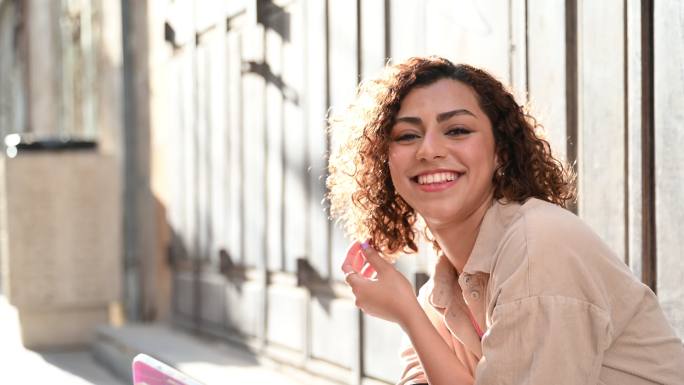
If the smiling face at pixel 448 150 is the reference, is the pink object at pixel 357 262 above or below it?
below

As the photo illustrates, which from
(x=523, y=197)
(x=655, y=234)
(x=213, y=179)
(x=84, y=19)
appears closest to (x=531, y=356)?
(x=523, y=197)

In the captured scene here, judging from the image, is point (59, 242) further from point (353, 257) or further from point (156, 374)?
point (156, 374)

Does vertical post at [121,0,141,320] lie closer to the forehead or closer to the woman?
the woman

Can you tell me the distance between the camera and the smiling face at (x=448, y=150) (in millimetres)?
2443

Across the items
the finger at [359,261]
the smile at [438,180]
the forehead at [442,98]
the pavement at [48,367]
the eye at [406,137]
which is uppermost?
the forehead at [442,98]

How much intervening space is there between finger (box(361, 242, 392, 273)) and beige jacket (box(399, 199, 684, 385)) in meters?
0.33

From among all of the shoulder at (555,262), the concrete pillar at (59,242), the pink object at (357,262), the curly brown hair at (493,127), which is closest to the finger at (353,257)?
the pink object at (357,262)

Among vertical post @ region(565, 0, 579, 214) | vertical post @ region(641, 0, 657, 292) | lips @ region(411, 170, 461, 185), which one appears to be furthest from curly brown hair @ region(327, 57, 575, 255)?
vertical post @ region(565, 0, 579, 214)

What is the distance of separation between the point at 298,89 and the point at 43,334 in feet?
12.6

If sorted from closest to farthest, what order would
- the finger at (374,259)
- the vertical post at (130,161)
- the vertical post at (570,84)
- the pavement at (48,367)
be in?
the finger at (374,259) → the vertical post at (570,84) → the pavement at (48,367) → the vertical post at (130,161)

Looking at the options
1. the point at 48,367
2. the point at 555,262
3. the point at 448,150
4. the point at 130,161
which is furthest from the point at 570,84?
the point at 130,161

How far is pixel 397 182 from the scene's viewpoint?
102 inches

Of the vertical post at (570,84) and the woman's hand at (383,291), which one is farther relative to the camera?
the vertical post at (570,84)

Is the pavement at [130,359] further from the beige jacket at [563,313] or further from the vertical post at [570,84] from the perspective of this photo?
the beige jacket at [563,313]
